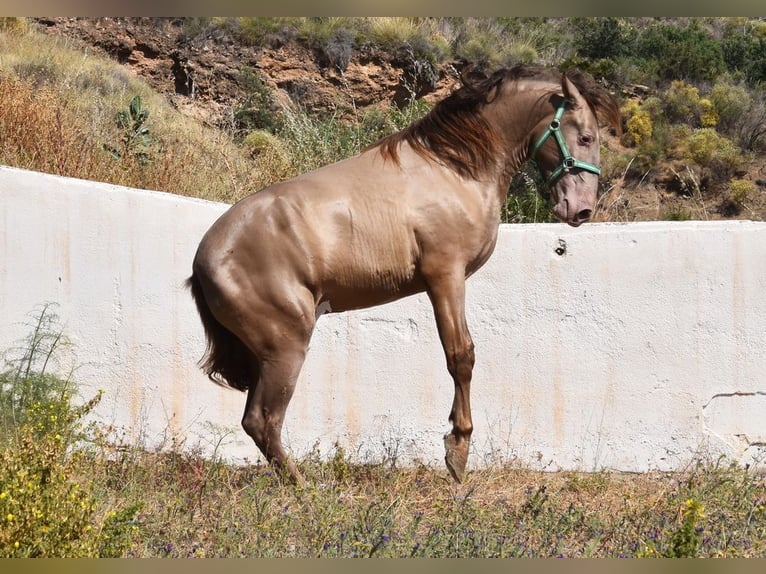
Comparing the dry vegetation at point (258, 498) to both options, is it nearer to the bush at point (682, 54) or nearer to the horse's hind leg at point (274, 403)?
the horse's hind leg at point (274, 403)

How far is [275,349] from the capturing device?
638cm

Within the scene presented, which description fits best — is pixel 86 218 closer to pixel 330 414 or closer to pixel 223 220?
pixel 223 220

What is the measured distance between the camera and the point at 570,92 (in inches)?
250

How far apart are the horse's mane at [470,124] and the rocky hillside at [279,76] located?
43.9 feet

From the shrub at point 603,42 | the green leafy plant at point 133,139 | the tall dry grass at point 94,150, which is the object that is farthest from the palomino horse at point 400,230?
the shrub at point 603,42

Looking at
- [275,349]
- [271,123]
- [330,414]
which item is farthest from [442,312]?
[271,123]

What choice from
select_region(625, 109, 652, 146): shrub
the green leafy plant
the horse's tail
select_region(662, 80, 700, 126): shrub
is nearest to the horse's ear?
the horse's tail

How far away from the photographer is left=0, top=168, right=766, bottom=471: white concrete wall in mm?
7973

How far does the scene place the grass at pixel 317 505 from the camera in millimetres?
4863

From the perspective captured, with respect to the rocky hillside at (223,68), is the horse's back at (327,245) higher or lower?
lower

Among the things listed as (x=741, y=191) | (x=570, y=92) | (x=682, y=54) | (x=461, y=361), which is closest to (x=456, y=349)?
(x=461, y=361)

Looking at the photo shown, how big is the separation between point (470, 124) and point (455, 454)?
224cm

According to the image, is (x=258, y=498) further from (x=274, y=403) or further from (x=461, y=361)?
(x=461, y=361)

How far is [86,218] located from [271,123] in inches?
458
